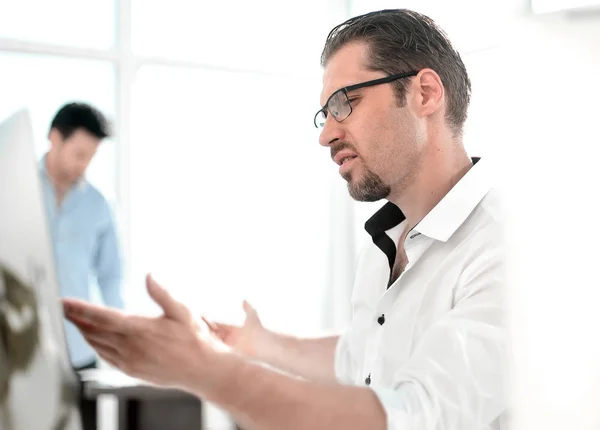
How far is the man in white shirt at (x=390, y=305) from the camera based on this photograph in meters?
0.72

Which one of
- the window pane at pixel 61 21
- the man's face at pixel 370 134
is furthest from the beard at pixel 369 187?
the window pane at pixel 61 21

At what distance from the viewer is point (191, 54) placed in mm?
4180

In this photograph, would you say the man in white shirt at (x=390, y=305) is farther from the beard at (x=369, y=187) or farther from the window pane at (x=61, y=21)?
the window pane at (x=61, y=21)

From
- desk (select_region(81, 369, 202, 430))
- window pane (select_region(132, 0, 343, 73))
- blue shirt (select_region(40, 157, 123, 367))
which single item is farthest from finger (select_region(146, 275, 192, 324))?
window pane (select_region(132, 0, 343, 73))

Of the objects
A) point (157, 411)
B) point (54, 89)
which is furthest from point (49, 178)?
point (157, 411)

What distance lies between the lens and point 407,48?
4.55 ft

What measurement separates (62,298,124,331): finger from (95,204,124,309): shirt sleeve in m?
2.36

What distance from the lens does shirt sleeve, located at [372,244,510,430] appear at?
86 centimetres

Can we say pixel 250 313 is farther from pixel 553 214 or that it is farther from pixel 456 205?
pixel 553 214

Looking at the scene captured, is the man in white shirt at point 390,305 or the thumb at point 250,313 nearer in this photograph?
the man in white shirt at point 390,305

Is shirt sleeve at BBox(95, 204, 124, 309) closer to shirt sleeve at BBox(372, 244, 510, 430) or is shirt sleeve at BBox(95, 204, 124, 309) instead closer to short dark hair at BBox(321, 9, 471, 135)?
short dark hair at BBox(321, 9, 471, 135)

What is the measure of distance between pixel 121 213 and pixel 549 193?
379 cm

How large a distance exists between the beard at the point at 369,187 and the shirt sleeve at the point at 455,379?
45cm

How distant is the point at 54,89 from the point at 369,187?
2.79m
